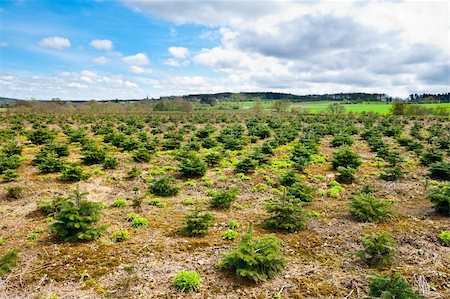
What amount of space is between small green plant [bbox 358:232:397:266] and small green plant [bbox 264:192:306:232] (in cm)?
185

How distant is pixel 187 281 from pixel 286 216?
3397 millimetres

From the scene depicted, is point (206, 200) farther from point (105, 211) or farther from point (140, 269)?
point (140, 269)

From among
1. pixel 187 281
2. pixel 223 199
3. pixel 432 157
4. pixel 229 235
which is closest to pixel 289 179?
pixel 223 199

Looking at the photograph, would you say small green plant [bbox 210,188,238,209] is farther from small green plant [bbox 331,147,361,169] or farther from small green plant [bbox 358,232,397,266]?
small green plant [bbox 331,147,361,169]

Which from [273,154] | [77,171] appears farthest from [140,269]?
[273,154]

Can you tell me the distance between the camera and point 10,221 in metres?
8.34

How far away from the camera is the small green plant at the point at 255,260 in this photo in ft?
18.5

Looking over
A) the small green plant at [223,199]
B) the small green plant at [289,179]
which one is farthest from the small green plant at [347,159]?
the small green plant at [223,199]

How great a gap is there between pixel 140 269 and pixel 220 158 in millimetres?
9658

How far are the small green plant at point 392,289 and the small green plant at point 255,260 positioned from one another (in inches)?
64.7

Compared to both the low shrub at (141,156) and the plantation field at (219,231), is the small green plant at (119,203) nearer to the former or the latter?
the plantation field at (219,231)

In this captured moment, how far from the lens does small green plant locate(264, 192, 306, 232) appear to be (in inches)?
312

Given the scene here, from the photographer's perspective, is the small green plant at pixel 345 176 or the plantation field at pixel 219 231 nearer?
the plantation field at pixel 219 231

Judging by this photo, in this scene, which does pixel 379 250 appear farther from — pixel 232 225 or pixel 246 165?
pixel 246 165
